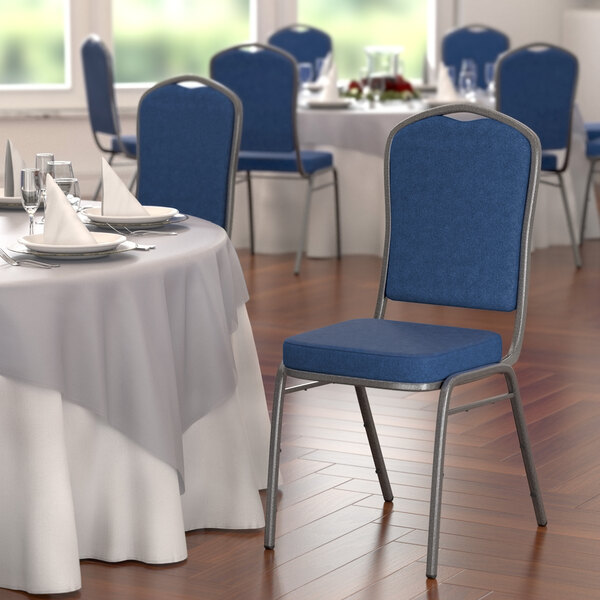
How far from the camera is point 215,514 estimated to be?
2.90 meters

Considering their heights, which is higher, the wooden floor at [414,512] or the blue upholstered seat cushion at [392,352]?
the blue upholstered seat cushion at [392,352]

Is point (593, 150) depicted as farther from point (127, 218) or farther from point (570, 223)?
point (127, 218)

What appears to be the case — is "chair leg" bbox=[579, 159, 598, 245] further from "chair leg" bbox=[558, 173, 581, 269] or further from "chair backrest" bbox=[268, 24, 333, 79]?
"chair backrest" bbox=[268, 24, 333, 79]

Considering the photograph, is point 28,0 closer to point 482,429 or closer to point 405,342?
point 482,429

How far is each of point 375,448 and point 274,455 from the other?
0.39 metres

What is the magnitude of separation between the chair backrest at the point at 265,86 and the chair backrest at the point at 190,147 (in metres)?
2.11

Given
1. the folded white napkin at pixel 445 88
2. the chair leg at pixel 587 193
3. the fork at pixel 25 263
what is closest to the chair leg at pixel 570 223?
the chair leg at pixel 587 193

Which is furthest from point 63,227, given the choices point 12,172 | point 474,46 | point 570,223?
point 474,46

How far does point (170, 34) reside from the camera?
8.84 meters

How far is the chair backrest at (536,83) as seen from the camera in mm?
5984

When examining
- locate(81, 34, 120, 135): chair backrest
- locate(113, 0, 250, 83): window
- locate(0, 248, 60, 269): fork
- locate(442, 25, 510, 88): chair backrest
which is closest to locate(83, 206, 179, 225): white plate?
locate(0, 248, 60, 269): fork

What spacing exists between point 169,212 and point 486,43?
5.61 m

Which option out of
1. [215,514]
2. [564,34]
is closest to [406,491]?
[215,514]

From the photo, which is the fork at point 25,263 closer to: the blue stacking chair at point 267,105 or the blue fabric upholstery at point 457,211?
the blue fabric upholstery at point 457,211
